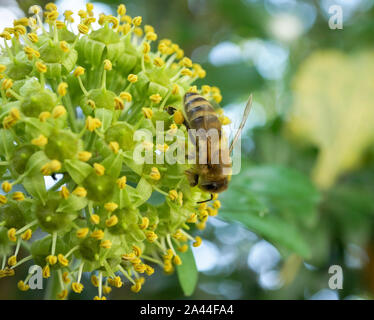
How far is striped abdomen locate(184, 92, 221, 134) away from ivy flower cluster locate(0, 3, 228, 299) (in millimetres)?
55

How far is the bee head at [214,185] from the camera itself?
196cm

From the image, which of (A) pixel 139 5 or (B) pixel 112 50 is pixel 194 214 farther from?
(A) pixel 139 5

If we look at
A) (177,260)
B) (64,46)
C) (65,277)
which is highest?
(64,46)

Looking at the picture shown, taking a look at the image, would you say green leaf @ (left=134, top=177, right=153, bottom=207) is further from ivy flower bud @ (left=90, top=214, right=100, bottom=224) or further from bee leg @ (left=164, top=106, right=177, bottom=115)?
bee leg @ (left=164, top=106, right=177, bottom=115)

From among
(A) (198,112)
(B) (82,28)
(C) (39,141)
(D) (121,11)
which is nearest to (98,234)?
(C) (39,141)

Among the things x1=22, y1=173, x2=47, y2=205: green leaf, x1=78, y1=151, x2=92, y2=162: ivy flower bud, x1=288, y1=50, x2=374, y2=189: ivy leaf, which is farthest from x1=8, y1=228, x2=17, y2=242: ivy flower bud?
x1=288, y1=50, x2=374, y2=189: ivy leaf

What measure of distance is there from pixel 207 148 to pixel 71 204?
573 mm

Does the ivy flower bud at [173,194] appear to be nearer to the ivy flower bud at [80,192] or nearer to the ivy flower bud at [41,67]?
the ivy flower bud at [80,192]

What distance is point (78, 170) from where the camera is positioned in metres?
1.75

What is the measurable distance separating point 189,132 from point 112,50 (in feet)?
1.57

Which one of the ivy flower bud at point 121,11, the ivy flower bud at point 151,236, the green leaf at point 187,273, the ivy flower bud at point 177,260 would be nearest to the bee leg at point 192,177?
the ivy flower bud at point 151,236

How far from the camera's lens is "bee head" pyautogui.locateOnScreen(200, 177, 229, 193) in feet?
6.42

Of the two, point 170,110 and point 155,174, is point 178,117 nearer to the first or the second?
point 170,110

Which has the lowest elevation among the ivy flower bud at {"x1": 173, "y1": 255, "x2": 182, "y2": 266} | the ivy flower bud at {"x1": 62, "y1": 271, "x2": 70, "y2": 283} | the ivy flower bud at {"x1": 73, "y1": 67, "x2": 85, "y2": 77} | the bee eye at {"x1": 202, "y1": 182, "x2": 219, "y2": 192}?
the ivy flower bud at {"x1": 62, "y1": 271, "x2": 70, "y2": 283}
